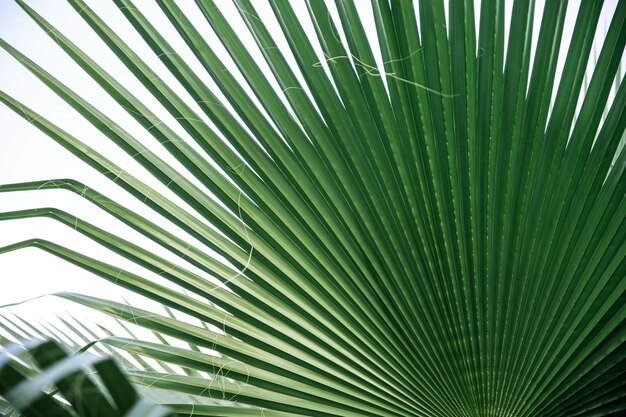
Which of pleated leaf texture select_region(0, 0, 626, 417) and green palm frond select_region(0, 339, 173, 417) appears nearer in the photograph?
green palm frond select_region(0, 339, 173, 417)

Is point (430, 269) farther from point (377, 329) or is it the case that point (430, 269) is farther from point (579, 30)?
point (579, 30)

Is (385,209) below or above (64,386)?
above

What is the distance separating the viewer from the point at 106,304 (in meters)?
1.09

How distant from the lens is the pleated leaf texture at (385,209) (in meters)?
0.98

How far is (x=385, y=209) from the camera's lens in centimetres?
110

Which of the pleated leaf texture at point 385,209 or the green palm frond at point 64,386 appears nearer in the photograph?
the green palm frond at point 64,386

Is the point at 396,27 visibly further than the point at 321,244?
No

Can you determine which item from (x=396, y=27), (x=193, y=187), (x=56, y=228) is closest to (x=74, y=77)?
→ (x=56, y=228)

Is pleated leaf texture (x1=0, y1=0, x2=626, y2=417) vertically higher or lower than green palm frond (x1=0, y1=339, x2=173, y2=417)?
higher

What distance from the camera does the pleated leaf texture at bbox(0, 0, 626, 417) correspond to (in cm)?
98

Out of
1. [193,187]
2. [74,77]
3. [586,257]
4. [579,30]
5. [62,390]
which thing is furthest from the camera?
[74,77]

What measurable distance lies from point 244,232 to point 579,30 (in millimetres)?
810

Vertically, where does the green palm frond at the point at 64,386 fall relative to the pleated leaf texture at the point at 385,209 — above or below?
below

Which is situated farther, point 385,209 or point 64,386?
point 385,209
